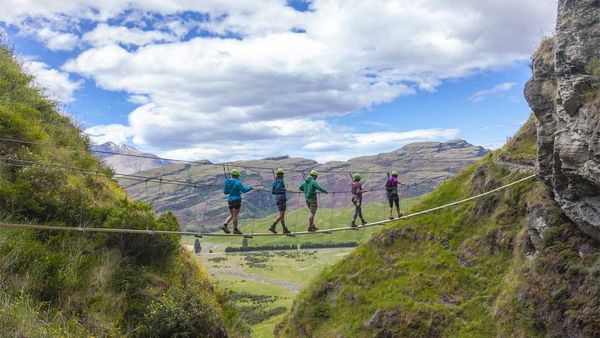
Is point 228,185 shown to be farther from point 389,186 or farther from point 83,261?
point 389,186

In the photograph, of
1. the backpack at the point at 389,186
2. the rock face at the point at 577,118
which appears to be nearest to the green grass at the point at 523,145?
the rock face at the point at 577,118

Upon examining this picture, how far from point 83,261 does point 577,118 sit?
834 inches

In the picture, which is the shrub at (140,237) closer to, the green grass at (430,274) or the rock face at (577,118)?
the green grass at (430,274)

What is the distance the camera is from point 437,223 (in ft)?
127

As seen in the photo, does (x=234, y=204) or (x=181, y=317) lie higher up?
(x=234, y=204)

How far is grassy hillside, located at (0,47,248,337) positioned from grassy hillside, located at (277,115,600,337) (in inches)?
576

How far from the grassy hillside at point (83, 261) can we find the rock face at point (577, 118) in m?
17.1

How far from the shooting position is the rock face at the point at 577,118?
54.5ft

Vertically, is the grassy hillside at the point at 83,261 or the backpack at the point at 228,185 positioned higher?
the backpack at the point at 228,185

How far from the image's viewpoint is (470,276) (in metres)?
31.8

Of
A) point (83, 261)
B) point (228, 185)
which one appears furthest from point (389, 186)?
point (83, 261)

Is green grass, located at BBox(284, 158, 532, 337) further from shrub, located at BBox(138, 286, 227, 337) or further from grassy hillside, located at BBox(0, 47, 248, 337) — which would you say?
shrub, located at BBox(138, 286, 227, 337)

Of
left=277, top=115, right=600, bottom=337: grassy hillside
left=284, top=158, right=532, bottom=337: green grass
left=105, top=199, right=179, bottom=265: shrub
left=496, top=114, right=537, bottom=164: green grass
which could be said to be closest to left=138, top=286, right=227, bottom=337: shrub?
left=105, top=199, right=179, bottom=265: shrub

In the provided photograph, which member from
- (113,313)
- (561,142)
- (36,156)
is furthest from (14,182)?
(561,142)
